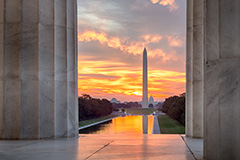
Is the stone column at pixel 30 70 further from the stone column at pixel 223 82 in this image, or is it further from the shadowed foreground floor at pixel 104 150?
the stone column at pixel 223 82

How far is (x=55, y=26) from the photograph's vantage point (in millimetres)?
23500

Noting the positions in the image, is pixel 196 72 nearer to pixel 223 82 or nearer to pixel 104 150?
pixel 104 150

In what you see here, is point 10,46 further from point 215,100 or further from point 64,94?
point 215,100

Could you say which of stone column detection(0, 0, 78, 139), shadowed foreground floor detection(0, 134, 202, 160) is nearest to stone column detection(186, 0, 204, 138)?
shadowed foreground floor detection(0, 134, 202, 160)

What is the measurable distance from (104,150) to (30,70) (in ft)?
29.5

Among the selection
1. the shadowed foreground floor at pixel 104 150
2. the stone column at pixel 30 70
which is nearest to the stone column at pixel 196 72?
the shadowed foreground floor at pixel 104 150

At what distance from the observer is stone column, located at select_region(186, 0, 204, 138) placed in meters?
24.1

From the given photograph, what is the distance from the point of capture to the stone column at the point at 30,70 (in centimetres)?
2291

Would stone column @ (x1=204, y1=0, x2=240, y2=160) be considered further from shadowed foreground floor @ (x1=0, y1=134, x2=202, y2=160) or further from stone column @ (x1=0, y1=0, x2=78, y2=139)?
stone column @ (x1=0, y1=0, x2=78, y2=139)

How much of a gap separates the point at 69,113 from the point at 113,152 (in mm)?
8043

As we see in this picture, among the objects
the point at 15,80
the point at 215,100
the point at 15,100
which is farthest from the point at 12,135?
the point at 215,100

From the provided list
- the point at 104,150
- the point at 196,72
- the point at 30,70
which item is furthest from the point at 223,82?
the point at 30,70

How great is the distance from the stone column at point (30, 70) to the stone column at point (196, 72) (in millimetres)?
9834

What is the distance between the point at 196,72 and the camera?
24234 millimetres
